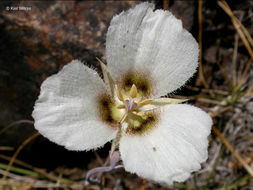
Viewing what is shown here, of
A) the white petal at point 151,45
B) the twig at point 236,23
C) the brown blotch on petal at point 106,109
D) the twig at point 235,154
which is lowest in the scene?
the twig at point 235,154

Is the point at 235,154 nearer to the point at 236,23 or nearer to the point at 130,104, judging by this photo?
the point at 236,23

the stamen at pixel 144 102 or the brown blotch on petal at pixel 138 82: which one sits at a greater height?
the brown blotch on petal at pixel 138 82

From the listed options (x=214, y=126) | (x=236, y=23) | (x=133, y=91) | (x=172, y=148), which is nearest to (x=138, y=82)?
(x=133, y=91)

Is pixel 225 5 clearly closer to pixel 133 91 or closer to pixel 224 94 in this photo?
pixel 224 94

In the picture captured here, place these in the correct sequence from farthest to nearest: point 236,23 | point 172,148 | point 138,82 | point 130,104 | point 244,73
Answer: point 244,73 < point 236,23 < point 138,82 < point 130,104 < point 172,148

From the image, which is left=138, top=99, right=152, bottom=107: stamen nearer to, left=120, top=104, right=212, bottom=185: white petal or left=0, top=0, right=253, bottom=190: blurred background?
left=120, top=104, right=212, bottom=185: white petal

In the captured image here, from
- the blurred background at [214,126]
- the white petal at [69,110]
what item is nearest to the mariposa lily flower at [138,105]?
the white petal at [69,110]

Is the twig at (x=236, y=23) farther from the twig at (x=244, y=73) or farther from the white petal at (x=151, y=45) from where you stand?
the white petal at (x=151, y=45)
